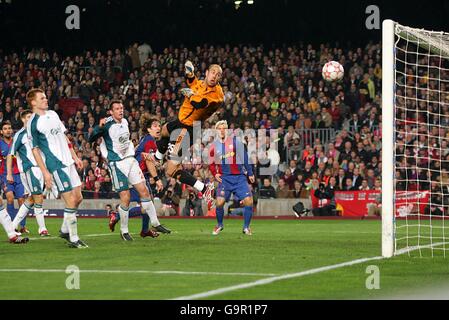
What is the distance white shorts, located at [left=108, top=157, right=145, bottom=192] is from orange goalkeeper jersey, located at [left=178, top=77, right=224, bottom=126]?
1220 mm

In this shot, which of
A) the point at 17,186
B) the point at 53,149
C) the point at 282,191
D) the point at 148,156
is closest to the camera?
the point at 53,149

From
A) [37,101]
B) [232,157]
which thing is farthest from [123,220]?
[232,157]

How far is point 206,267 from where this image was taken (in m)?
11.1

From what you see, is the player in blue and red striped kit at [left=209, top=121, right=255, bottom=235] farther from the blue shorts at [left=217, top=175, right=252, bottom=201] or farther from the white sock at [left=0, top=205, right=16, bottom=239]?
the white sock at [left=0, top=205, right=16, bottom=239]

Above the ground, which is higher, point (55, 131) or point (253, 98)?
point (253, 98)

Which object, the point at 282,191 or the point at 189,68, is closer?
the point at 189,68

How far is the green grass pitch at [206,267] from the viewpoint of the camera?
8.91 m

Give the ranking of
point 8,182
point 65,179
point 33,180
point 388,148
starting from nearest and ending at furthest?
point 388,148
point 65,179
point 33,180
point 8,182

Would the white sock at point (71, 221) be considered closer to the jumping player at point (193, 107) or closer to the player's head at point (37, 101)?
the player's head at point (37, 101)

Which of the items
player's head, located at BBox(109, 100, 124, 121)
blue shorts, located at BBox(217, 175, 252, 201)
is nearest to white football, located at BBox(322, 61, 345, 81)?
blue shorts, located at BBox(217, 175, 252, 201)

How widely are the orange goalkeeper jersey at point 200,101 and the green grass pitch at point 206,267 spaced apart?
2.27 m

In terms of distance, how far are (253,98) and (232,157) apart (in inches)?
558

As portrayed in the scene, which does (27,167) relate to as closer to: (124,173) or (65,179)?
(124,173)

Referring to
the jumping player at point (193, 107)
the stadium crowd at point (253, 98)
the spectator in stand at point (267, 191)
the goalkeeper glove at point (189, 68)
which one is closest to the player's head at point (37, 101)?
the goalkeeper glove at point (189, 68)
